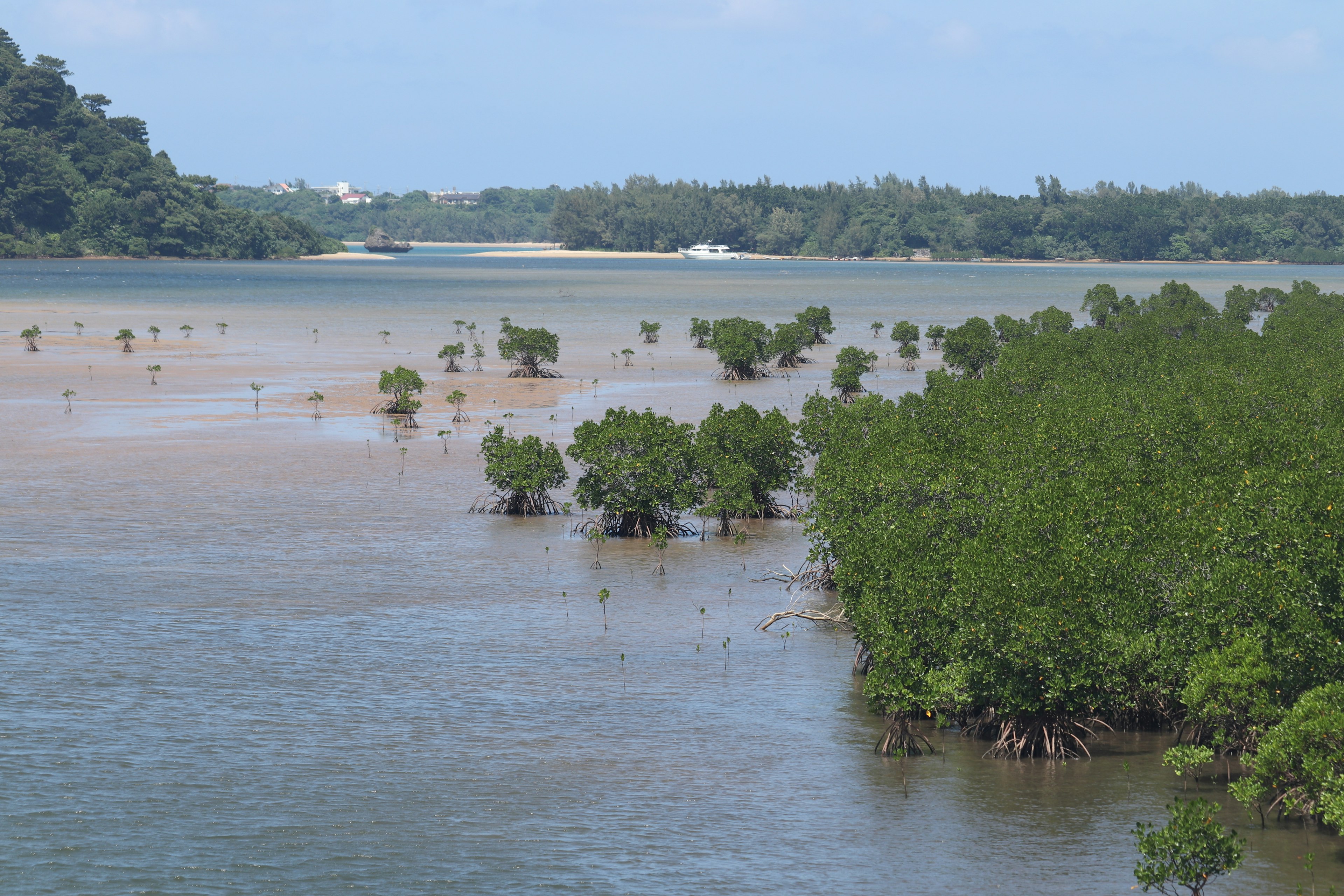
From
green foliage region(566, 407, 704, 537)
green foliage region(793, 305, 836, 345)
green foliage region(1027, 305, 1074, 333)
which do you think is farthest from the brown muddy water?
green foliage region(793, 305, 836, 345)

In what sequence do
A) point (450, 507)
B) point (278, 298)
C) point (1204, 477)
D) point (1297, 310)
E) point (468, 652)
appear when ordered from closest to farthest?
point (1204, 477)
point (468, 652)
point (450, 507)
point (1297, 310)
point (278, 298)

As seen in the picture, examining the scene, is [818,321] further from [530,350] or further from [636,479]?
[636,479]

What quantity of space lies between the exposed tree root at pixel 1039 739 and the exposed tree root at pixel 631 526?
1302 centimetres

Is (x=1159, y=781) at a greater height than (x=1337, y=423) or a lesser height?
lesser

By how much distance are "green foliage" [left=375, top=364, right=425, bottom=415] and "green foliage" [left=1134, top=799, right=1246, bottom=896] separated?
35.8m

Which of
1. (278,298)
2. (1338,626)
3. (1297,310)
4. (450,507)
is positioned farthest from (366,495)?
(278,298)

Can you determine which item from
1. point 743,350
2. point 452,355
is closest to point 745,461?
point 743,350

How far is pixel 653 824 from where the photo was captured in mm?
14438

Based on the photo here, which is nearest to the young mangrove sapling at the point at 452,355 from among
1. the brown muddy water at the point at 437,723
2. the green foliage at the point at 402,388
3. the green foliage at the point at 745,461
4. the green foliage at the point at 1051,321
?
the green foliage at the point at 402,388

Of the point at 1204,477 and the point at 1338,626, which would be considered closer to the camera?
the point at 1338,626

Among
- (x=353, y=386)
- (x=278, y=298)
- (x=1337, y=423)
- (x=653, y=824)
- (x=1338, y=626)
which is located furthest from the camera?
(x=278, y=298)

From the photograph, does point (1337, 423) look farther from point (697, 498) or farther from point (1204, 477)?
point (697, 498)

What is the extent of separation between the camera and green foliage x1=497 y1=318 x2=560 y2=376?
6119cm

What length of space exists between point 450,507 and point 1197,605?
64.4ft
